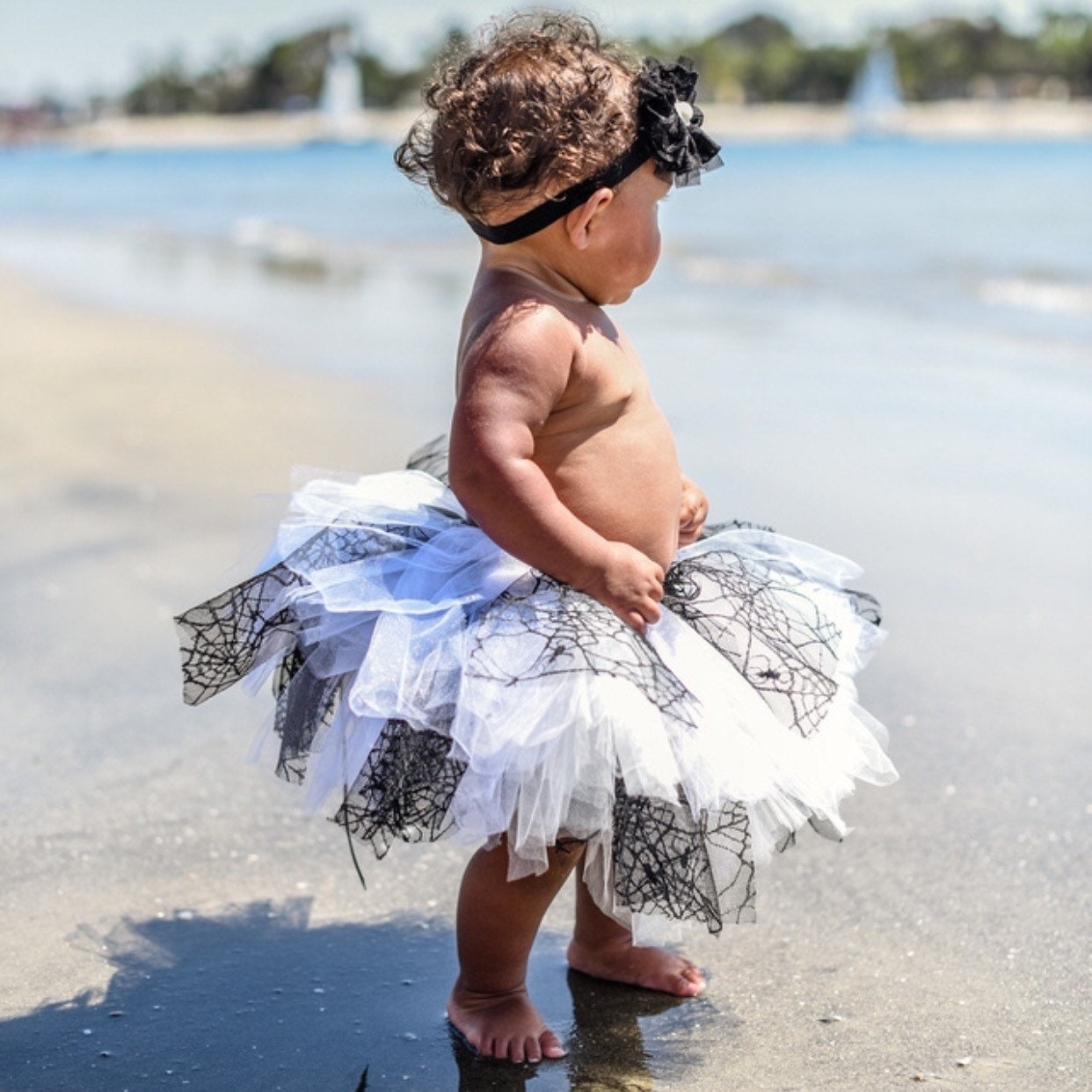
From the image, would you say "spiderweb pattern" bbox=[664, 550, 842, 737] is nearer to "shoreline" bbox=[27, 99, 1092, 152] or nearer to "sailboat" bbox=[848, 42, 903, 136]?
"shoreline" bbox=[27, 99, 1092, 152]

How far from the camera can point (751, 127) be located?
93.5m

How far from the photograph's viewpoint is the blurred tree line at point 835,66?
101125 mm


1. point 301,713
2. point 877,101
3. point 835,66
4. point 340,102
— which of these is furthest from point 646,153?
point 835,66

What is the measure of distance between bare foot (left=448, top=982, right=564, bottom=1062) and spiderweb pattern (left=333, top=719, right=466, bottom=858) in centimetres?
32

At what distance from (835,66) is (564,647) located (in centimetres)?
10555

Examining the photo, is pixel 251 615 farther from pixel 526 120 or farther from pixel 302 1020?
pixel 526 120

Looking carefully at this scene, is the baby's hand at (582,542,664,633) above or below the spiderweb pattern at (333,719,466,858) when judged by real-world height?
above

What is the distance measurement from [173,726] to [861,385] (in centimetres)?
449

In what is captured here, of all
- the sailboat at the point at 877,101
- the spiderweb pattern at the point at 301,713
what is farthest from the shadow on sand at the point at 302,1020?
the sailboat at the point at 877,101

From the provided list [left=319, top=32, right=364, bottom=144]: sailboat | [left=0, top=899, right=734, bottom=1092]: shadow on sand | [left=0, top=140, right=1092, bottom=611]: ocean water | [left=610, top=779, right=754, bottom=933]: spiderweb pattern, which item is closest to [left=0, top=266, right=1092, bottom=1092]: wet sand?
[left=0, top=899, right=734, bottom=1092]: shadow on sand

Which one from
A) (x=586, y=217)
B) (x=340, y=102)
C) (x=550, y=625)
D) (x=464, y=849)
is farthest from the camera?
(x=340, y=102)

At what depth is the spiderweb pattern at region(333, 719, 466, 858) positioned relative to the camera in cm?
208

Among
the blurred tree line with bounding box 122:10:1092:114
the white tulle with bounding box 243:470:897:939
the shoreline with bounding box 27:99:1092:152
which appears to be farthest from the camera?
the blurred tree line with bounding box 122:10:1092:114

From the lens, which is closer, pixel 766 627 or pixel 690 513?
pixel 766 627
